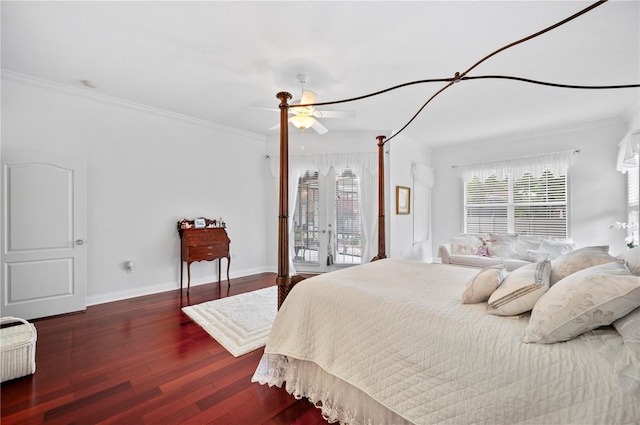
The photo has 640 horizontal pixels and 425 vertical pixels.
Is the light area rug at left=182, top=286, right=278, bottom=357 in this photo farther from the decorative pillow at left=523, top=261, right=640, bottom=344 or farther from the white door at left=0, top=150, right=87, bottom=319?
the decorative pillow at left=523, top=261, right=640, bottom=344

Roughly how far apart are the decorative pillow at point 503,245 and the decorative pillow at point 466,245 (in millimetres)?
203

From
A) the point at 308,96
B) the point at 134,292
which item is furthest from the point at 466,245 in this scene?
the point at 134,292

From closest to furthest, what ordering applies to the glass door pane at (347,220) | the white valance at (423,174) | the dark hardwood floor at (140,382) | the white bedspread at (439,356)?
the white bedspread at (439,356) < the dark hardwood floor at (140,382) < the glass door pane at (347,220) < the white valance at (423,174)

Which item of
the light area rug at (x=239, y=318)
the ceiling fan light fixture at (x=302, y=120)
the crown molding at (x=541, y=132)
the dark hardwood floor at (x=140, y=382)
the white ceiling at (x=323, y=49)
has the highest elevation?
the white ceiling at (x=323, y=49)

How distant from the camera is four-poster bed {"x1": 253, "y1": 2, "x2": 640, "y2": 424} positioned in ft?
2.95

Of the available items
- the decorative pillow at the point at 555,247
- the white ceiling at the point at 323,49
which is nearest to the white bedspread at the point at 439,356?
the white ceiling at the point at 323,49

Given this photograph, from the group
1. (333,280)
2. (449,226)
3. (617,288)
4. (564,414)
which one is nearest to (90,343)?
(333,280)

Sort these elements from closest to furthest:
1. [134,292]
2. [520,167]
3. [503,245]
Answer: [134,292]
[503,245]
[520,167]

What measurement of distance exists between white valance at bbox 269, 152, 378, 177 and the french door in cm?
11

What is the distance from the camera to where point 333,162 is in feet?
16.2

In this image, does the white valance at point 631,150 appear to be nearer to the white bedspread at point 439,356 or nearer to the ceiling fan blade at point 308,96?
the white bedspread at point 439,356

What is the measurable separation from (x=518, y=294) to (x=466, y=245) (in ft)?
12.4

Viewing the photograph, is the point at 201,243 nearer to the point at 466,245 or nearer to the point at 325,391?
the point at 325,391

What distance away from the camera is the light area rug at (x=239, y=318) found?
245 centimetres
